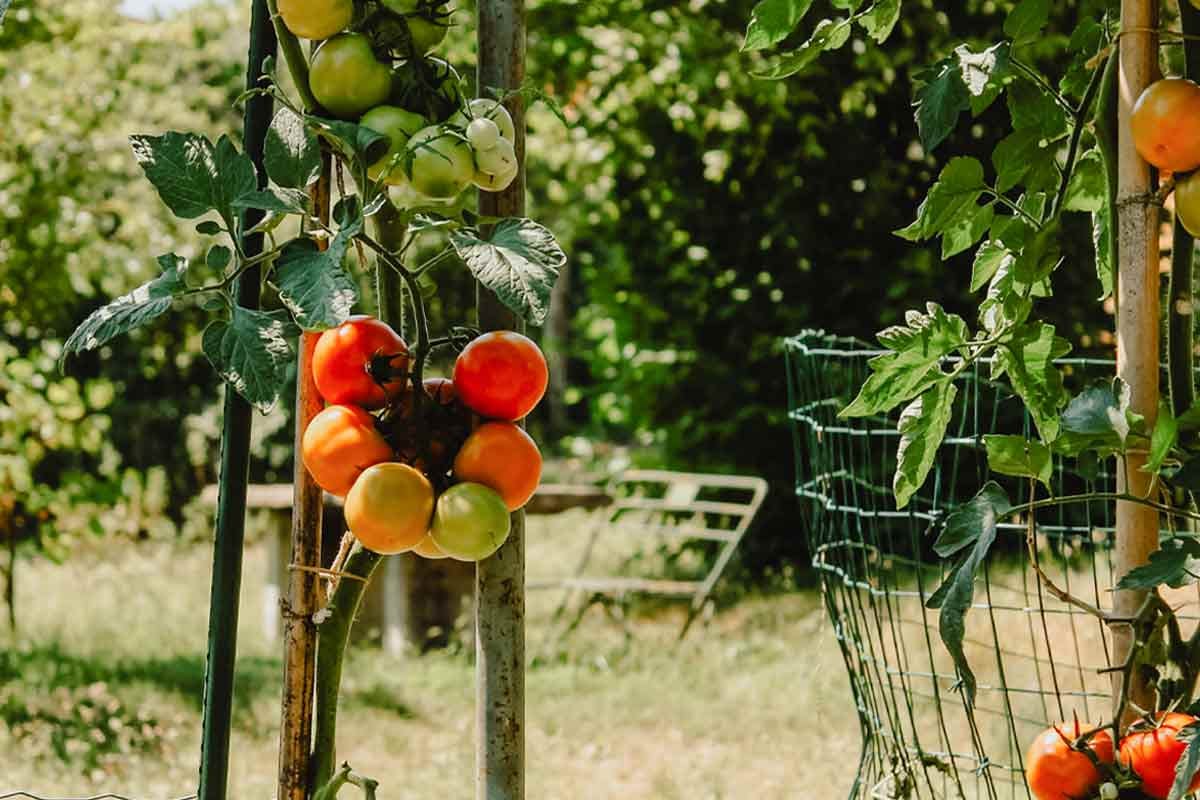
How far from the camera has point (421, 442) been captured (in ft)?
3.20

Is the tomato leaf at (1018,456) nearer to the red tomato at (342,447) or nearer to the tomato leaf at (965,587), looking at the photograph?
the tomato leaf at (965,587)

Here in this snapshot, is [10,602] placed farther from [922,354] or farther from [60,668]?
[922,354]

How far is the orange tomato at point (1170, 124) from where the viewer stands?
3.26 ft

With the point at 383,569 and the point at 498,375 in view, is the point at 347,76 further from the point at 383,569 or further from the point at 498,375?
the point at 383,569

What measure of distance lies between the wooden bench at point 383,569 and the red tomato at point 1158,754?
3495 mm

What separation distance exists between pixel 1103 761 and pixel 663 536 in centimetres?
474

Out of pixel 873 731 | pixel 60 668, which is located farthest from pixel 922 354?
pixel 60 668

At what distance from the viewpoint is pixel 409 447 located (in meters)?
0.97

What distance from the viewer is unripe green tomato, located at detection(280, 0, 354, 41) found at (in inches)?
37.0

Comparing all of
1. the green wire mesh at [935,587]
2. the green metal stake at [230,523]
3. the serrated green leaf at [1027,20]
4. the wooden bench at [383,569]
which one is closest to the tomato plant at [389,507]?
the green metal stake at [230,523]

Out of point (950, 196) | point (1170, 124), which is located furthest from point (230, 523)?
point (1170, 124)

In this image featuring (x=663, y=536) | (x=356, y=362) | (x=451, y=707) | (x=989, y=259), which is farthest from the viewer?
(x=663, y=536)

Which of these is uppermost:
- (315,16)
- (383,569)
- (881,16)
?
(881,16)

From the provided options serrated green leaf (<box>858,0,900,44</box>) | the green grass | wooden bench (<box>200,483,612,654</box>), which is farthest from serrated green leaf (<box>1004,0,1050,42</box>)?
wooden bench (<box>200,483,612,654</box>)
